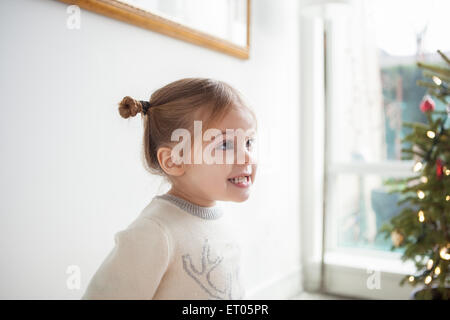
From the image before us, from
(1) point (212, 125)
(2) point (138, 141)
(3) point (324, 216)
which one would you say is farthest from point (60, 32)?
(3) point (324, 216)

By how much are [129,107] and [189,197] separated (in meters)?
0.27

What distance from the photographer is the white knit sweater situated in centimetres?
90

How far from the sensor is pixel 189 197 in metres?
1.07

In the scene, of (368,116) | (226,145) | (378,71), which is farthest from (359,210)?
(226,145)

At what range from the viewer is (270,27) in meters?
2.34

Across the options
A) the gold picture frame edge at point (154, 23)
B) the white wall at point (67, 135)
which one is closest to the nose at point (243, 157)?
the white wall at point (67, 135)

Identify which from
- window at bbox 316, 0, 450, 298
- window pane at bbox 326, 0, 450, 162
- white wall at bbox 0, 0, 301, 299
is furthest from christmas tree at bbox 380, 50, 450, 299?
white wall at bbox 0, 0, 301, 299

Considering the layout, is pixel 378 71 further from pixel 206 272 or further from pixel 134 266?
pixel 134 266

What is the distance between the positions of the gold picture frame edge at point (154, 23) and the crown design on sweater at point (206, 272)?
0.79m

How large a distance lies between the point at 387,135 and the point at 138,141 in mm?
1826

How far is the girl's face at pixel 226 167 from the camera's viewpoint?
101 cm

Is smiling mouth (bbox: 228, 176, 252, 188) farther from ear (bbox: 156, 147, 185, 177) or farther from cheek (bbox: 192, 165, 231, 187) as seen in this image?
ear (bbox: 156, 147, 185, 177)

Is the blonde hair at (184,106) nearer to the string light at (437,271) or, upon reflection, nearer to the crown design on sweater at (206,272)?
the crown design on sweater at (206,272)

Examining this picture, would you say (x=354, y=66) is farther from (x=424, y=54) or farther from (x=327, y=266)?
(x=327, y=266)
